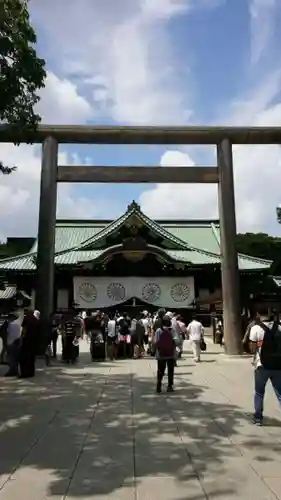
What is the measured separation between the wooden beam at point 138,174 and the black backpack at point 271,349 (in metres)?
10.1

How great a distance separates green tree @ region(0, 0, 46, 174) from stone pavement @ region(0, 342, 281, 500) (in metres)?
4.96

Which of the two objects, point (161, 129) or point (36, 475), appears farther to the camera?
point (161, 129)

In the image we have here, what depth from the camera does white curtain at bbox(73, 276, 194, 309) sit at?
25.3 m

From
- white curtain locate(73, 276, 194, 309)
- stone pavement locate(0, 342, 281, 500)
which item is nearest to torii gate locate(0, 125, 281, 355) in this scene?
stone pavement locate(0, 342, 281, 500)

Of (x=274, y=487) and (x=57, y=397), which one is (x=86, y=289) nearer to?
(x=57, y=397)

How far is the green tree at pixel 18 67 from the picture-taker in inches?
285

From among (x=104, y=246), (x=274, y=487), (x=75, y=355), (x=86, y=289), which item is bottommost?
(x=274, y=487)

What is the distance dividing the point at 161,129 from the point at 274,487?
12.6 metres

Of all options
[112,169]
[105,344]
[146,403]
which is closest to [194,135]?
[112,169]

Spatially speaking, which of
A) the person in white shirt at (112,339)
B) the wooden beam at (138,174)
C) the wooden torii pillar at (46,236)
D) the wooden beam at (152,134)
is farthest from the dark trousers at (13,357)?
the wooden beam at (152,134)

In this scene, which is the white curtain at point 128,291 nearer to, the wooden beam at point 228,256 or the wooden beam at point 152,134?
the wooden beam at point 228,256

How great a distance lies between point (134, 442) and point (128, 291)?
19844 mm

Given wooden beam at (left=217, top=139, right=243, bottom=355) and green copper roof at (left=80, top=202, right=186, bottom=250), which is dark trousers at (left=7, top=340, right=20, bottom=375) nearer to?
wooden beam at (left=217, top=139, right=243, bottom=355)

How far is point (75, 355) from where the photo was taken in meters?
14.0
